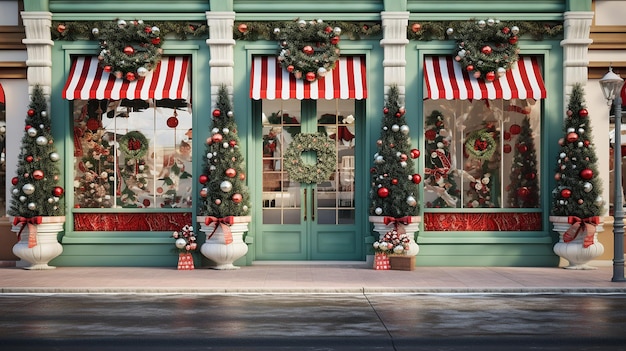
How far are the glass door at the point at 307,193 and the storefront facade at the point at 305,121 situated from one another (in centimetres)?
3

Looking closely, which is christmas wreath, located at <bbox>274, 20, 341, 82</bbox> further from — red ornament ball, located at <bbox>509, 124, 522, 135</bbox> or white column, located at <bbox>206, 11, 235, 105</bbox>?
red ornament ball, located at <bbox>509, 124, 522, 135</bbox>

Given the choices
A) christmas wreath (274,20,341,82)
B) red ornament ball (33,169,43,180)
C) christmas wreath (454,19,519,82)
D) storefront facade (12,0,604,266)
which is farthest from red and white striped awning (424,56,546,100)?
red ornament ball (33,169,43,180)

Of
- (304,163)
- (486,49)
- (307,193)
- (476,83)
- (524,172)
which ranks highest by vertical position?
(486,49)

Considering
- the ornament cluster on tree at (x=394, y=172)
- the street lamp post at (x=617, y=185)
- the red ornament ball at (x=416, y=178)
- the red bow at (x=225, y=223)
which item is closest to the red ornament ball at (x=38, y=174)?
the red bow at (x=225, y=223)

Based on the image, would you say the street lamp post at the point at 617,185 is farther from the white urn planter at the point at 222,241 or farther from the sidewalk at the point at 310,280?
the white urn planter at the point at 222,241

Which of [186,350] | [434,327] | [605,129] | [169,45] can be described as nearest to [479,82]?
[605,129]

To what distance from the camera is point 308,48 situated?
18.2 meters

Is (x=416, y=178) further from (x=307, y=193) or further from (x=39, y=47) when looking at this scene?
(x=39, y=47)

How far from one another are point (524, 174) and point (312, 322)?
8.68m

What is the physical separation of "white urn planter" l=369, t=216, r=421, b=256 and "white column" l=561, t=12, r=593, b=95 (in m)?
3.86

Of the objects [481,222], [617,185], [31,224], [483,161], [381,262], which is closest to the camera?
[617,185]

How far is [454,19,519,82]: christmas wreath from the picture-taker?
59.8 ft

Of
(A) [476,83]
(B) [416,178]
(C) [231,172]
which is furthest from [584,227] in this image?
(C) [231,172]

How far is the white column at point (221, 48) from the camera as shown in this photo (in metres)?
18.3
